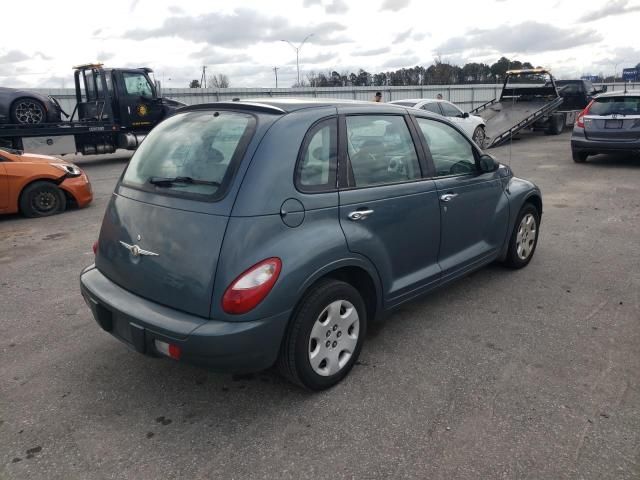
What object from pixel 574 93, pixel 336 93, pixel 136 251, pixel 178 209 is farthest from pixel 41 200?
pixel 336 93

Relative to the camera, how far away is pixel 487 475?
7.93 feet

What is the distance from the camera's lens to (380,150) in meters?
3.51

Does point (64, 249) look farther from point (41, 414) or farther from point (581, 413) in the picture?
point (581, 413)

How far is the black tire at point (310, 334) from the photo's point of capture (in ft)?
9.36

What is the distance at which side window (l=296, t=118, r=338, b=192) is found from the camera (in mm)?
2957

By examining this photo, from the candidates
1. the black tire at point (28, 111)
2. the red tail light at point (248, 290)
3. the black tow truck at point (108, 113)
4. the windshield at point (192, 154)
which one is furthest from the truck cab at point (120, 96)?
the red tail light at point (248, 290)

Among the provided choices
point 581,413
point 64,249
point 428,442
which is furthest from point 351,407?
point 64,249

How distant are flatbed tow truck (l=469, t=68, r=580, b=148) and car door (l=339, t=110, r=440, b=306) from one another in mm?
13192

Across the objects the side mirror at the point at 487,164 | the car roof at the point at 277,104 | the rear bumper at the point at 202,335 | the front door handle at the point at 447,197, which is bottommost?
the rear bumper at the point at 202,335

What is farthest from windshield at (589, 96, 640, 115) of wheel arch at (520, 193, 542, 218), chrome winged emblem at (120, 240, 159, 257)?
chrome winged emblem at (120, 240, 159, 257)

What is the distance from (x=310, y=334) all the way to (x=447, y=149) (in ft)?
6.78

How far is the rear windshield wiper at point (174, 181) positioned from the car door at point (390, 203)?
79 centimetres

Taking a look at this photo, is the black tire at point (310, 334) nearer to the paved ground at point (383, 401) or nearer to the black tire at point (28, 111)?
the paved ground at point (383, 401)

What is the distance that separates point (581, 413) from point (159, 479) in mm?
2267
